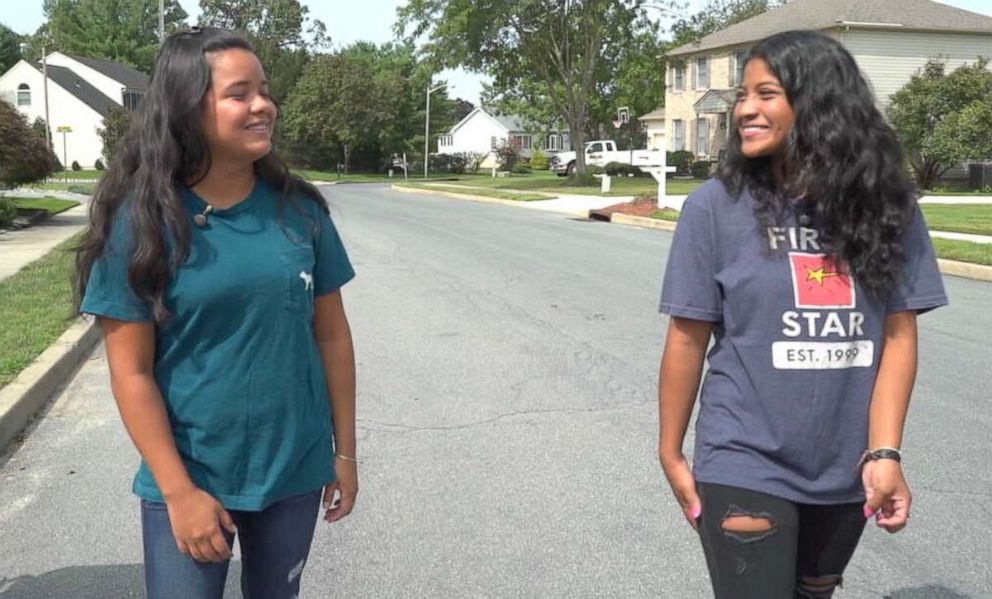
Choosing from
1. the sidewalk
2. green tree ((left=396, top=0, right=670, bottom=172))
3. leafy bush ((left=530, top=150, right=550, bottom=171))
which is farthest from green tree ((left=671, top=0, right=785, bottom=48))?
the sidewalk

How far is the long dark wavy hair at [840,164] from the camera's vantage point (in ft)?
6.82

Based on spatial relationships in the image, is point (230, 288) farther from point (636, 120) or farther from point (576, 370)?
Answer: point (636, 120)

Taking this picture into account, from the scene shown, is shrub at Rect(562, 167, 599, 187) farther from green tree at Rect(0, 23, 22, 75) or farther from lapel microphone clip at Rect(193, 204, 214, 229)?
green tree at Rect(0, 23, 22, 75)

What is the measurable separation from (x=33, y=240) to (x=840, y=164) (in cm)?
1619

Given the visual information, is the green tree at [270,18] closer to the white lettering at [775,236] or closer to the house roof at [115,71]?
the house roof at [115,71]

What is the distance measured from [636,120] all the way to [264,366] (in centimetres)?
6560

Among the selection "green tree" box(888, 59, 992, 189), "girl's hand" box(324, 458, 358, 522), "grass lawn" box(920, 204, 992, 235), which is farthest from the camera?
"green tree" box(888, 59, 992, 189)

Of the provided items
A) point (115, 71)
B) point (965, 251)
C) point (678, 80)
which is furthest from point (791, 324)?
point (115, 71)

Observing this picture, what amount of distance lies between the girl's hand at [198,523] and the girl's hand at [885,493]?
4.43 feet

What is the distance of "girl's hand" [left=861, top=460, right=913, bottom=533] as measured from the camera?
6.86ft

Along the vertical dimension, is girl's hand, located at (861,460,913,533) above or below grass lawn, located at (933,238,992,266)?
above

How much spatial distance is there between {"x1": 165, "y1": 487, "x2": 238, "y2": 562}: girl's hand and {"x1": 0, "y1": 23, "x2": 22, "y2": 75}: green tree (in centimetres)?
9565

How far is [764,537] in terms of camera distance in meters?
2.09

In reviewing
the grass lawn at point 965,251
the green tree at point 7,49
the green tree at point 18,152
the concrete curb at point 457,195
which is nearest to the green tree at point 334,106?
the concrete curb at point 457,195
